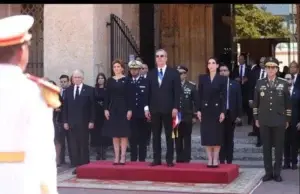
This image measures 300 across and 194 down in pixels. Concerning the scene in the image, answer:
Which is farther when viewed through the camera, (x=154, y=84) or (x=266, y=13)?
(x=266, y=13)

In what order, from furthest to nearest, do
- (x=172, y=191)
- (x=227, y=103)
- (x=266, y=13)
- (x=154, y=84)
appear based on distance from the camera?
1. (x=266, y=13)
2. (x=227, y=103)
3. (x=154, y=84)
4. (x=172, y=191)

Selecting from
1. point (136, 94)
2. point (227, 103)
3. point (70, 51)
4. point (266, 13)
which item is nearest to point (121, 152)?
point (136, 94)

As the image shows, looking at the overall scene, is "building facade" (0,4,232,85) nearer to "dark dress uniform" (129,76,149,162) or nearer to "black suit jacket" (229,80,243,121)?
"dark dress uniform" (129,76,149,162)

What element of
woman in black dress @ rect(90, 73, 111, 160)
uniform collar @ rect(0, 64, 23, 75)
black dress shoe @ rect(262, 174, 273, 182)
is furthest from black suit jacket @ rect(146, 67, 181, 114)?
uniform collar @ rect(0, 64, 23, 75)

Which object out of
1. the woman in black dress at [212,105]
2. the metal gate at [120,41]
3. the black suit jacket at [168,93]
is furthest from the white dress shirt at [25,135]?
the metal gate at [120,41]

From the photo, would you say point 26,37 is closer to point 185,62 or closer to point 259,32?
point 185,62

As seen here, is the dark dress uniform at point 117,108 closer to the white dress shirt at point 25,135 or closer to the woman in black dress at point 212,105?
the woman in black dress at point 212,105

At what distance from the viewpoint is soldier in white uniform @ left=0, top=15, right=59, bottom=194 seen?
3.48m

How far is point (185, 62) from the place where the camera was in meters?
21.3

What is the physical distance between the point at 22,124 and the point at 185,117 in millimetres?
8395

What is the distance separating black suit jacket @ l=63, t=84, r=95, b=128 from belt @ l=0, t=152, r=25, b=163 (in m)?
8.56

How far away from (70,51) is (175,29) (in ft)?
24.4

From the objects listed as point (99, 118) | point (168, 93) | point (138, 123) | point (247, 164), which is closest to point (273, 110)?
point (168, 93)

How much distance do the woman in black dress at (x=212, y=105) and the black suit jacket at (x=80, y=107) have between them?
2351 mm
